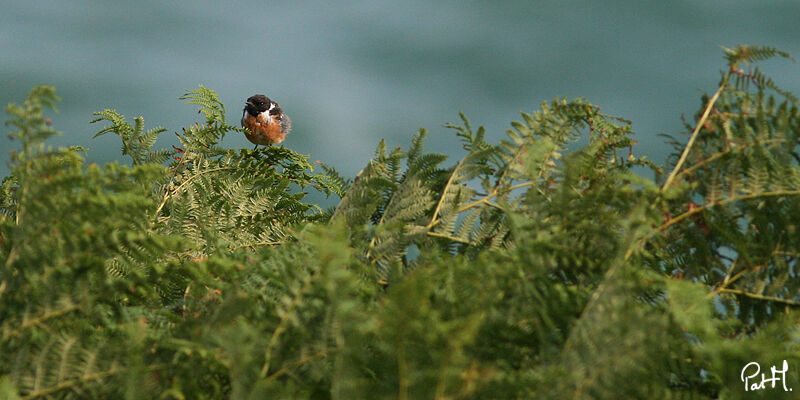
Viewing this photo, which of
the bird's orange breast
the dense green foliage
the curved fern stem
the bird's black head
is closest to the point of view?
the dense green foliage

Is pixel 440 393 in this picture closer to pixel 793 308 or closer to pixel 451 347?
pixel 451 347

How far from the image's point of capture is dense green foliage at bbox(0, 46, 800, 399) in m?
0.56

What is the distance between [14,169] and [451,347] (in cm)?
47

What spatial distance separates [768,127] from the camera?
0.78 metres

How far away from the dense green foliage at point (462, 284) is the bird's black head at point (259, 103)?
4.47 metres

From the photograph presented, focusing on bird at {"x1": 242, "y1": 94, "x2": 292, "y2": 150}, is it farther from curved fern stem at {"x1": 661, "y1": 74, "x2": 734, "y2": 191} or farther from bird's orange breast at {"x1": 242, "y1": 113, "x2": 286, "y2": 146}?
curved fern stem at {"x1": 661, "y1": 74, "x2": 734, "y2": 191}

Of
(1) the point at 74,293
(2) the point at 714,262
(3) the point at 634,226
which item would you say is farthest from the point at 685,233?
(1) the point at 74,293

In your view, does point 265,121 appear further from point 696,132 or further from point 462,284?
point 462,284

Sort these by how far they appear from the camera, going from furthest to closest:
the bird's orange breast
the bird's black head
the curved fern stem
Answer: the bird's black head, the bird's orange breast, the curved fern stem

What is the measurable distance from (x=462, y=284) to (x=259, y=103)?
4.88m
